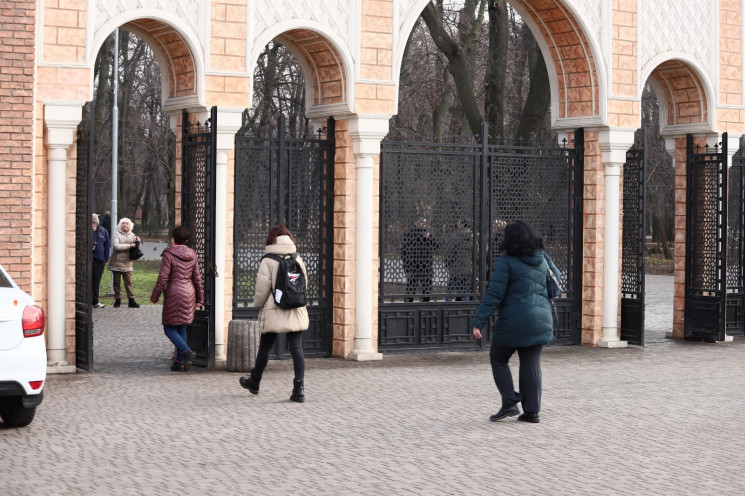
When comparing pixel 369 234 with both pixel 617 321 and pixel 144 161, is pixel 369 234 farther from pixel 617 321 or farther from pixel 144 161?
pixel 144 161

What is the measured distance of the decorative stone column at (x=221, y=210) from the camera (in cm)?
1405

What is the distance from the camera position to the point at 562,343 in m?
16.9

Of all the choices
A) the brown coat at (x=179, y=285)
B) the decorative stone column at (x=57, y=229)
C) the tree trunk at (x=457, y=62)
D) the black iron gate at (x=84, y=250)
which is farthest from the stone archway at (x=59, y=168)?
the tree trunk at (x=457, y=62)

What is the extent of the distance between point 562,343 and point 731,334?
9.35ft

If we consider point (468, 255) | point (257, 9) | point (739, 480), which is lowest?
point (739, 480)

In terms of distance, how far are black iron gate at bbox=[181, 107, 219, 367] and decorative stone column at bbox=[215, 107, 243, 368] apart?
0.45 feet

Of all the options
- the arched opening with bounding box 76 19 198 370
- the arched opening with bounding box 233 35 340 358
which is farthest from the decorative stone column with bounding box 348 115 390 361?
the arched opening with bounding box 76 19 198 370

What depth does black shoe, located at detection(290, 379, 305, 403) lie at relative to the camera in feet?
37.6

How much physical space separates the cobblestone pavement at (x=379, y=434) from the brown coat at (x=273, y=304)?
0.72m

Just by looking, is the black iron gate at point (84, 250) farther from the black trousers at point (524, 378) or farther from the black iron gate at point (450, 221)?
the black trousers at point (524, 378)

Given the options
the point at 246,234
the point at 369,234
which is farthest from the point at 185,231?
the point at 369,234

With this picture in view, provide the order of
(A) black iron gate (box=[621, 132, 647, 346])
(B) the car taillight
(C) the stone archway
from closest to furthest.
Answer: (B) the car taillight, (C) the stone archway, (A) black iron gate (box=[621, 132, 647, 346])

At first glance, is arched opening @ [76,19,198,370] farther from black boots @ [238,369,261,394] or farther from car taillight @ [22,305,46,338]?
car taillight @ [22,305,46,338]

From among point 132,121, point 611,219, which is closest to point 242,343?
point 611,219
